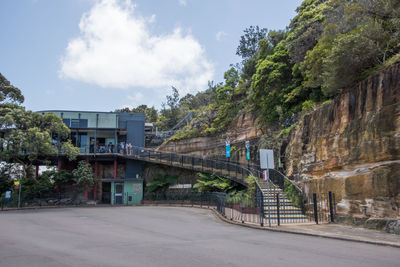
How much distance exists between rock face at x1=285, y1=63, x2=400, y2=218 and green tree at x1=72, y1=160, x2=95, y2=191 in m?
21.7

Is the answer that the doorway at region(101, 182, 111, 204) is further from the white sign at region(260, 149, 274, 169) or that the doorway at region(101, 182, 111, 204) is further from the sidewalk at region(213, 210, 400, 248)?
the white sign at region(260, 149, 274, 169)

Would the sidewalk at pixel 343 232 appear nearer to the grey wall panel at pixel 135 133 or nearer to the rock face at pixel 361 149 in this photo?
the rock face at pixel 361 149

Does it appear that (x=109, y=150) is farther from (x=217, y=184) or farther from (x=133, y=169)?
(x=217, y=184)

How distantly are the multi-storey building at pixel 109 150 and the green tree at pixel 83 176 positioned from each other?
99cm

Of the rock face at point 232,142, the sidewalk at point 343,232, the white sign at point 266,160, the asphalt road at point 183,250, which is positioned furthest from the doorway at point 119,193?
the white sign at point 266,160

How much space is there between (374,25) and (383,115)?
185 inches

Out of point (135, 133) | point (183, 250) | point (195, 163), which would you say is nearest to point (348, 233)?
point (183, 250)

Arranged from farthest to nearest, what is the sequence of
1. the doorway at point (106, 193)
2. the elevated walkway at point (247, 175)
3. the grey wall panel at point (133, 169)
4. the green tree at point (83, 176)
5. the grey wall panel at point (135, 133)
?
the grey wall panel at point (135, 133)
the doorway at point (106, 193)
the grey wall panel at point (133, 169)
the green tree at point (83, 176)
the elevated walkway at point (247, 175)

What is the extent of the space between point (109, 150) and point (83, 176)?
3571mm

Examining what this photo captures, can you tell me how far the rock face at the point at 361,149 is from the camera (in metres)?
9.94

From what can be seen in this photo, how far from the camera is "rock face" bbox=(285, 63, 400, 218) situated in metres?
9.94

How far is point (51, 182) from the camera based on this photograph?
29891mm

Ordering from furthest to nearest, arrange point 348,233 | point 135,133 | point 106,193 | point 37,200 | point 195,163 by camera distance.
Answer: point 135,133
point 106,193
point 37,200
point 195,163
point 348,233

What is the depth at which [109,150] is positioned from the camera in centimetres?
3134
